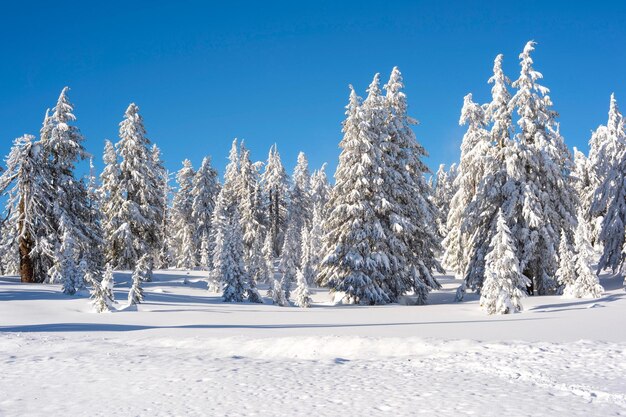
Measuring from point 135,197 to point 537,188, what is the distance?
2735 centimetres

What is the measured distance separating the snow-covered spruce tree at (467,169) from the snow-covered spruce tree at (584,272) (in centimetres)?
671

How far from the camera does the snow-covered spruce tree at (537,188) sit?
82.9ft

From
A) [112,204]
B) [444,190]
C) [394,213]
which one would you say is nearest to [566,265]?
[394,213]

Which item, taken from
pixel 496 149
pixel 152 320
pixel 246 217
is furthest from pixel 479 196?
pixel 246 217

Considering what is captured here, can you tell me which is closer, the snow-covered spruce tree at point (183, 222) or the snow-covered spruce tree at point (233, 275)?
the snow-covered spruce tree at point (233, 275)

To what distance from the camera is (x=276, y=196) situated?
68188mm

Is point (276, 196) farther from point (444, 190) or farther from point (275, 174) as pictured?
point (444, 190)

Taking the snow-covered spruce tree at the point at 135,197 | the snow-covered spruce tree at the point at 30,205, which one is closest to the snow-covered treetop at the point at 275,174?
the snow-covered spruce tree at the point at 135,197

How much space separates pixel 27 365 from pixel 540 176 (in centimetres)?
2577

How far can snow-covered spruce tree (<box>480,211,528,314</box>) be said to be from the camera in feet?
60.6

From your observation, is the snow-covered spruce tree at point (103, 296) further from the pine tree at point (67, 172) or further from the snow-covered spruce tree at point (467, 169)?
the snow-covered spruce tree at point (467, 169)

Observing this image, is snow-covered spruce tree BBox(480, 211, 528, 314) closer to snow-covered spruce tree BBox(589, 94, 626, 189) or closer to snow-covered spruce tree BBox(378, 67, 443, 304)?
snow-covered spruce tree BBox(378, 67, 443, 304)

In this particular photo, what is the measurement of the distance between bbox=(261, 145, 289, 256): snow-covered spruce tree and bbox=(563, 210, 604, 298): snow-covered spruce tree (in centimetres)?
4584

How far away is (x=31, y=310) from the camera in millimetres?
16391
